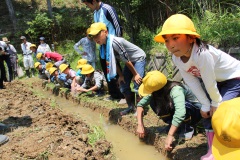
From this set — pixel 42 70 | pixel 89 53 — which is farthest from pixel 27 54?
pixel 89 53

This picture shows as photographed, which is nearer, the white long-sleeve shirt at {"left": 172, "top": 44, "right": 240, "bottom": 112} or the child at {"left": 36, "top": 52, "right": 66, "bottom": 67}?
the white long-sleeve shirt at {"left": 172, "top": 44, "right": 240, "bottom": 112}

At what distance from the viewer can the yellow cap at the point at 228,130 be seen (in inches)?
49.1

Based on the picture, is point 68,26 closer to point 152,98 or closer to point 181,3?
point 181,3

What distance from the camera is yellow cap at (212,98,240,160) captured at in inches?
49.1

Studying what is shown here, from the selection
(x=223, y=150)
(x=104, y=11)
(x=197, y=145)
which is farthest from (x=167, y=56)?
(x=223, y=150)

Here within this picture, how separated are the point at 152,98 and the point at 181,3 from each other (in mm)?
4411

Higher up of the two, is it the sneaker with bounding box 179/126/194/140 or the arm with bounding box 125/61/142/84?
the arm with bounding box 125/61/142/84

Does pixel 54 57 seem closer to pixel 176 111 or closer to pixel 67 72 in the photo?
pixel 67 72

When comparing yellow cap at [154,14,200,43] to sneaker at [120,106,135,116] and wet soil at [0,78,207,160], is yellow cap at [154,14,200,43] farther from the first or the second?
sneaker at [120,106,135,116]

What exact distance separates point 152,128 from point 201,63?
171 cm

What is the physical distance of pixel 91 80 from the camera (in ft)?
20.6

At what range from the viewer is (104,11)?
180 inches

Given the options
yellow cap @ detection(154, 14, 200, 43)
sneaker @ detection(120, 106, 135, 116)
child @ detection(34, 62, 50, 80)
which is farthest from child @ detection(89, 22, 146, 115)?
child @ detection(34, 62, 50, 80)

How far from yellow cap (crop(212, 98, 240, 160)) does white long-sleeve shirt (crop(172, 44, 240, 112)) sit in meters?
1.07
